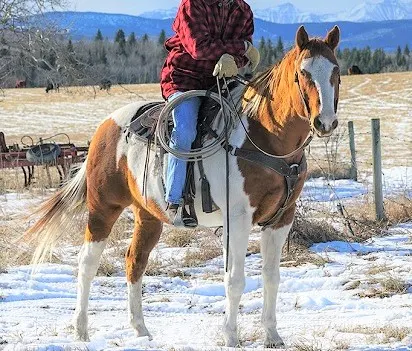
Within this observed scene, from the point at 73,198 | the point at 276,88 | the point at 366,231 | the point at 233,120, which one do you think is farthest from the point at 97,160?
the point at 366,231

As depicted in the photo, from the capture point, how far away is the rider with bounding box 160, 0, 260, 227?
15.4ft

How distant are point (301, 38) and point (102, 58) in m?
98.8

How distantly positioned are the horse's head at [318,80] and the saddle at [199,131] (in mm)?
802

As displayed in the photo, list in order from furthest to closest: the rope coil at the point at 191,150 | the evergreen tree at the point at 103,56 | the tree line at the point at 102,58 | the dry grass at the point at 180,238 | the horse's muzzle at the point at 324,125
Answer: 1. the evergreen tree at the point at 103,56
2. the tree line at the point at 102,58
3. the dry grass at the point at 180,238
4. the rope coil at the point at 191,150
5. the horse's muzzle at the point at 324,125

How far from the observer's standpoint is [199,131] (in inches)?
190

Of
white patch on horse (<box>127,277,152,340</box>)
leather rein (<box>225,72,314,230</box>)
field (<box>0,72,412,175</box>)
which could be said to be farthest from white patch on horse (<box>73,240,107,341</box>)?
field (<box>0,72,412,175</box>)

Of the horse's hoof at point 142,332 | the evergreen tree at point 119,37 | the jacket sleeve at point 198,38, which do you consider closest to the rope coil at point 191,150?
the jacket sleeve at point 198,38

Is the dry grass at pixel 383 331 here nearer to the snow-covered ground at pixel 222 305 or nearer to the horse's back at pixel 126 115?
the snow-covered ground at pixel 222 305

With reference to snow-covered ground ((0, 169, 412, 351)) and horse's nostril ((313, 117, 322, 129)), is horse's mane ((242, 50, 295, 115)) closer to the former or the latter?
horse's nostril ((313, 117, 322, 129))

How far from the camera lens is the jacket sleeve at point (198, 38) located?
4664 millimetres

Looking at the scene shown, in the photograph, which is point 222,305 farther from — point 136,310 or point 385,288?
point 385,288

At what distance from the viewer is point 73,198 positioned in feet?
19.5

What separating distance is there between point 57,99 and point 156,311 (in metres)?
50.2

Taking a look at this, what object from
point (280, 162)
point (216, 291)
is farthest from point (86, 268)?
point (280, 162)
